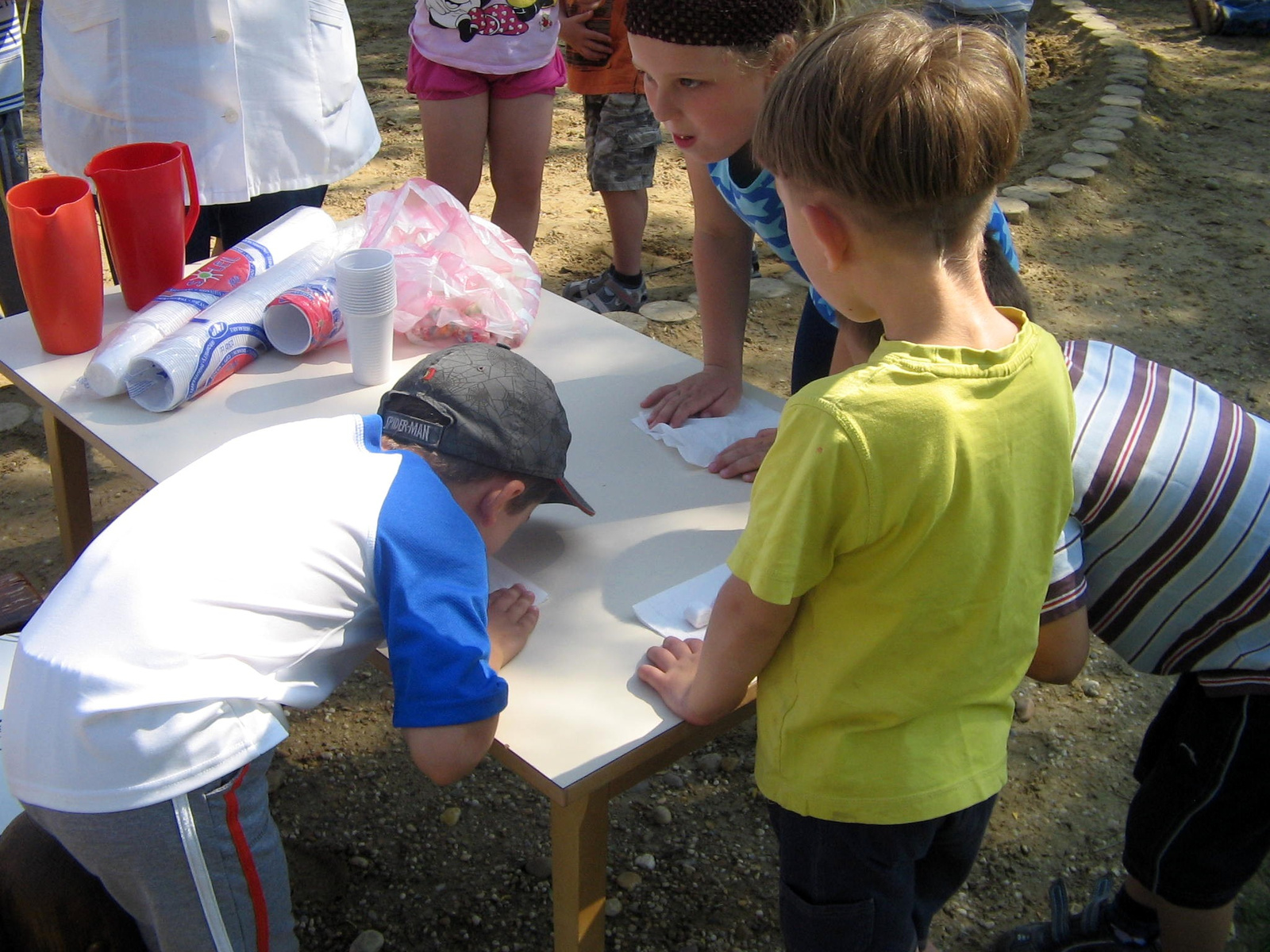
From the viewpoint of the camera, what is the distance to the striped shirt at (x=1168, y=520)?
127cm

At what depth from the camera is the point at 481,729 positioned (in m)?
1.23

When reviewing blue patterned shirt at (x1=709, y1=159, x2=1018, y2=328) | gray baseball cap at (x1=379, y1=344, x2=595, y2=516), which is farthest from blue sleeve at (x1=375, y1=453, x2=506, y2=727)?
blue patterned shirt at (x1=709, y1=159, x2=1018, y2=328)

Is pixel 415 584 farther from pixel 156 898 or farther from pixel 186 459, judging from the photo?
pixel 186 459

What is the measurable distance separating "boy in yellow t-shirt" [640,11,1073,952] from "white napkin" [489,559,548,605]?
293 mm

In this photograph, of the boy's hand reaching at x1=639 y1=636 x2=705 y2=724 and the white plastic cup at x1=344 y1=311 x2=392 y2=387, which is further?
the white plastic cup at x1=344 y1=311 x2=392 y2=387

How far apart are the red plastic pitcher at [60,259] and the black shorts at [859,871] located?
1461mm

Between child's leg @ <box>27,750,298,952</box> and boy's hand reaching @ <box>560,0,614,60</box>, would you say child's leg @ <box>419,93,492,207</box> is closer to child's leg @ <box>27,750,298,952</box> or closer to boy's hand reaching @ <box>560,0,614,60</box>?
boy's hand reaching @ <box>560,0,614,60</box>

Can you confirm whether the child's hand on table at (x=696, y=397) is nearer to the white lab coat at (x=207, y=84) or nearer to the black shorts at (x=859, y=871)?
the black shorts at (x=859, y=871)

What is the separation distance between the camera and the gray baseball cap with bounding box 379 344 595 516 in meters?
1.40

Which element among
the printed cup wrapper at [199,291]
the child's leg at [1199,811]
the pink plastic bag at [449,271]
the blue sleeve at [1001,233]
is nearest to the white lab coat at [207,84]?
the printed cup wrapper at [199,291]

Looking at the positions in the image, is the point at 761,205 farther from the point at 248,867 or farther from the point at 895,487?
the point at 248,867

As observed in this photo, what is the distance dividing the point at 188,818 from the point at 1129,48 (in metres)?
6.56

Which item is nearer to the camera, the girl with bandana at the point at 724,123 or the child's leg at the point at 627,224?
the girl with bandana at the point at 724,123

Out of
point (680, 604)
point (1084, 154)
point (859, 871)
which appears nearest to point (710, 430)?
point (680, 604)
